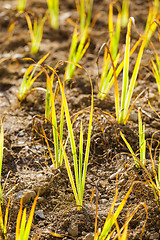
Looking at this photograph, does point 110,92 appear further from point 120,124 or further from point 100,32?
point 100,32

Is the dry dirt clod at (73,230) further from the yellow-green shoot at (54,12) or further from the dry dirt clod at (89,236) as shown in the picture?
the yellow-green shoot at (54,12)

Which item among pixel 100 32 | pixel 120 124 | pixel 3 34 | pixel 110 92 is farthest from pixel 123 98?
pixel 3 34

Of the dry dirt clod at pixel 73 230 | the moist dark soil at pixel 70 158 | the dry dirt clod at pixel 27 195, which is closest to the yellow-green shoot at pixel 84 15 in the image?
the moist dark soil at pixel 70 158

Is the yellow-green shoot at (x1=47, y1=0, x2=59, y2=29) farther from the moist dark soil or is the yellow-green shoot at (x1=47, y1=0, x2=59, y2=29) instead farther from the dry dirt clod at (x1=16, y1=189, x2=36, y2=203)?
the dry dirt clod at (x1=16, y1=189, x2=36, y2=203)

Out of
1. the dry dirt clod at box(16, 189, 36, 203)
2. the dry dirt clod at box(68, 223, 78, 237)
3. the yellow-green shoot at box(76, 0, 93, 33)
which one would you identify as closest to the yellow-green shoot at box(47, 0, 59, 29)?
the yellow-green shoot at box(76, 0, 93, 33)

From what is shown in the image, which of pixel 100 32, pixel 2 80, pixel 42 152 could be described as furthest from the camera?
pixel 100 32

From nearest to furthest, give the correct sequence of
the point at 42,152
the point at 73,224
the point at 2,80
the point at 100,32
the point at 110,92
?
the point at 73,224, the point at 42,152, the point at 110,92, the point at 2,80, the point at 100,32

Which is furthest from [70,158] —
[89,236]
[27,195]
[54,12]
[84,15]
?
[54,12]
